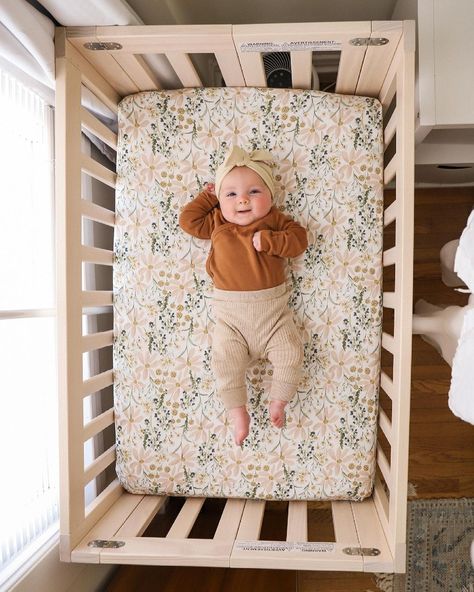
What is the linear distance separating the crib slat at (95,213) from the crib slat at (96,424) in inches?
21.5

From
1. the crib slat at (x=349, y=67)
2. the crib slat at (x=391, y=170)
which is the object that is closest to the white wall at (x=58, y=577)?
the crib slat at (x=391, y=170)

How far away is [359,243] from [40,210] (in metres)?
0.87

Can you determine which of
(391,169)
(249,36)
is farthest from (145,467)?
(249,36)

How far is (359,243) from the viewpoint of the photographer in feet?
4.88

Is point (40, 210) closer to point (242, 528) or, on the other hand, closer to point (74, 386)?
point (74, 386)

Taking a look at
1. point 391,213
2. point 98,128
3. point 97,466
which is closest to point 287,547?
point 97,466

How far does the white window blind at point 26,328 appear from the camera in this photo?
4.17 ft

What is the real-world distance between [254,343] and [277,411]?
0.18 m

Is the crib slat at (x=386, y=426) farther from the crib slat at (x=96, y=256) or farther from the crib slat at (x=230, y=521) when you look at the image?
the crib slat at (x=96, y=256)

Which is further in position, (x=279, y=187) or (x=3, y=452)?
(x=279, y=187)

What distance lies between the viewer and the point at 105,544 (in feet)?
4.32

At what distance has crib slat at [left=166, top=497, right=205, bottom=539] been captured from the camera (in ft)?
4.52

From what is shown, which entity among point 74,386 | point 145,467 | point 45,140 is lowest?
point 145,467

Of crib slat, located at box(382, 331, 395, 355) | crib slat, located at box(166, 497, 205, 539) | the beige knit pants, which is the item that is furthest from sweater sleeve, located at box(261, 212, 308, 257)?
crib slat, located at box(166, 497, 205, 539)
